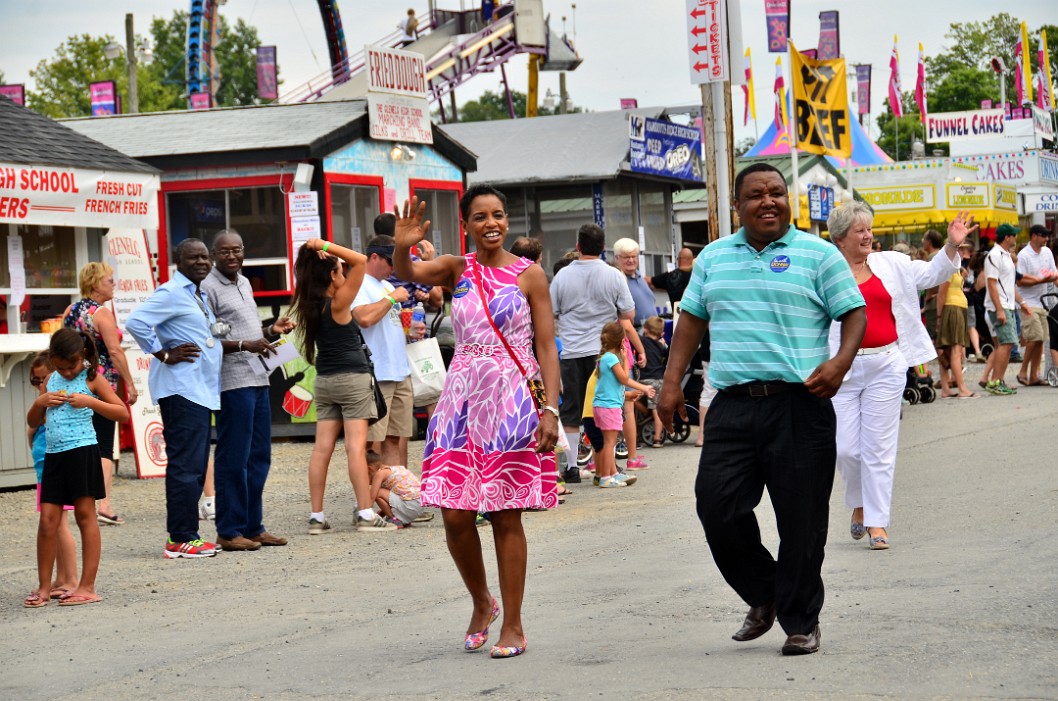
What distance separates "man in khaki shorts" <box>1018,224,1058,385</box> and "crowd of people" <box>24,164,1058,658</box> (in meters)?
6.29

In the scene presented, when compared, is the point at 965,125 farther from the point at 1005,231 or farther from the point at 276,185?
the point at 276,185

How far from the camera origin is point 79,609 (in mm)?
7672

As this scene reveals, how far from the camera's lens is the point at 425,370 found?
1077 centimetres

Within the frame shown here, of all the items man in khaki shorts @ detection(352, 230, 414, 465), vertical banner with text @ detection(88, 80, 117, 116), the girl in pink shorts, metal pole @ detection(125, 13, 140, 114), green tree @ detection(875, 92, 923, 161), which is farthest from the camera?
green tree @ detection(875, 92, 923, 161)

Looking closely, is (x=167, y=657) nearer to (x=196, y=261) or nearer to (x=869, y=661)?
(x=869, y=661)

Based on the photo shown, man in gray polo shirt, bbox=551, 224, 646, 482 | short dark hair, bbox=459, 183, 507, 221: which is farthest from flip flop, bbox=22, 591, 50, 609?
man in gray polo shirt, bbox=551, 224, 646, 482

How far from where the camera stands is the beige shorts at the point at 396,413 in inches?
411

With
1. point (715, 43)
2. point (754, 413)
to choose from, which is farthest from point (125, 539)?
point (715, 43)

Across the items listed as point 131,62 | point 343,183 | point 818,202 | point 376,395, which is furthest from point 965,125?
point 376,395

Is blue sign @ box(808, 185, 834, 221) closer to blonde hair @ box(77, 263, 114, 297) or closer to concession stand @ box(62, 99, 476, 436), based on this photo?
concession stand @ box(62, 99, 476, 436)

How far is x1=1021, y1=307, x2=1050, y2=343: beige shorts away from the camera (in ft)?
62.0

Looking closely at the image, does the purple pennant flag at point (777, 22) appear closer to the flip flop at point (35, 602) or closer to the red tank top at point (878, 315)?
the red tank top at point (878, 315)

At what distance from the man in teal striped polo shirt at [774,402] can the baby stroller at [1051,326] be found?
46.8 ft

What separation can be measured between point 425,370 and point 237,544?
1988 mm
